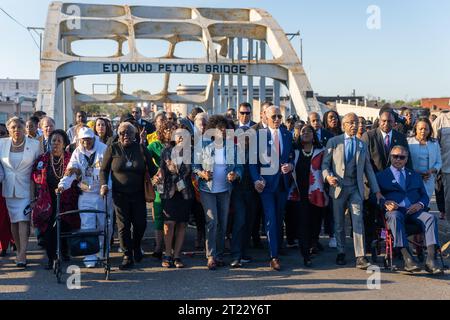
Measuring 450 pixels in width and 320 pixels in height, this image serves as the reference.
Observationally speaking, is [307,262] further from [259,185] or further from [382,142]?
[382,142]

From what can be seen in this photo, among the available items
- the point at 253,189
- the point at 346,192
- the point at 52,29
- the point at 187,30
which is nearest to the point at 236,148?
the point at 253,189

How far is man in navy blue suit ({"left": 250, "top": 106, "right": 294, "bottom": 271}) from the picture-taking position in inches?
259

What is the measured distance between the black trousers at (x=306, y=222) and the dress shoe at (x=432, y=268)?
150 cm

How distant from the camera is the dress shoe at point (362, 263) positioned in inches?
254

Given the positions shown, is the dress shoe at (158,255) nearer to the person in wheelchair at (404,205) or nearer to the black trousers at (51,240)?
the black trousers at (51,240)

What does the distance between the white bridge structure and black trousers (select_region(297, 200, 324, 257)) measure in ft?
37.3

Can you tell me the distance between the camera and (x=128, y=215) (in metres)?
6.62

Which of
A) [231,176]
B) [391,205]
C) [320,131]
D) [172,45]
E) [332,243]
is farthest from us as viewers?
[172,45]

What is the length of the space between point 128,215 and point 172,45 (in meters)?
28.0

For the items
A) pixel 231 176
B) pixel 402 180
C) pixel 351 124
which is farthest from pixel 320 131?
pixel 231 176

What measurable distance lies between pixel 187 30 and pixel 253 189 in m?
19.2
